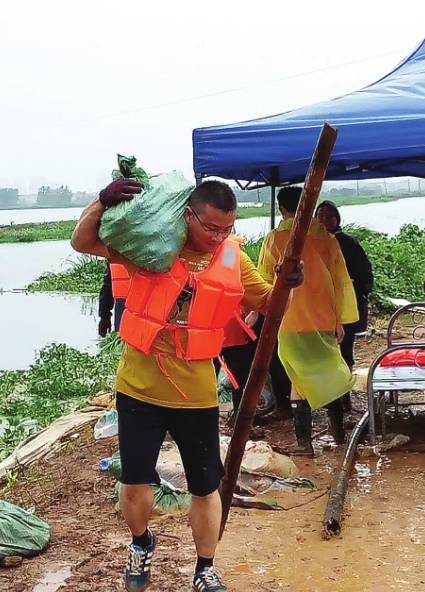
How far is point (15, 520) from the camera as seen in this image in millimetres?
4137

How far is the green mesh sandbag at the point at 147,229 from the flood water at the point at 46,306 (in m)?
1.17

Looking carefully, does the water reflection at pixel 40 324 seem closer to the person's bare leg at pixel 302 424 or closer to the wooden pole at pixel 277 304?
the person's bare leg at pixel 302 424

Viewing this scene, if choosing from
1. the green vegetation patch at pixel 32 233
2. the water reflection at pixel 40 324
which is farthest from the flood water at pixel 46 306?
the green vegetation patch at pixel 32 233

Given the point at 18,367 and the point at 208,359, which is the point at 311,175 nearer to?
the point at 208,359

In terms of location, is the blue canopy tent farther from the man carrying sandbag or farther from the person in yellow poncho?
the man carrying sandbag

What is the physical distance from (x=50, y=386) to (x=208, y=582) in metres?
6.40

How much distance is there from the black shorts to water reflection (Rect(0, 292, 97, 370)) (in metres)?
A: 8.62

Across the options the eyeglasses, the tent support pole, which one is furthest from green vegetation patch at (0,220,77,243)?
the eyeglasses

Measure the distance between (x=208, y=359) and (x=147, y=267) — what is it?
424 mm

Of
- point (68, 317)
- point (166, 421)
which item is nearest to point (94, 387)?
point (166, 421)

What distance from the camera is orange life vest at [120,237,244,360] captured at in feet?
10.3

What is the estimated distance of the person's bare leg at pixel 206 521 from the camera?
3.25 meters

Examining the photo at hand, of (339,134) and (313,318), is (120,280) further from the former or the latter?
(313,318)

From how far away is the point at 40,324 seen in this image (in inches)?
624
